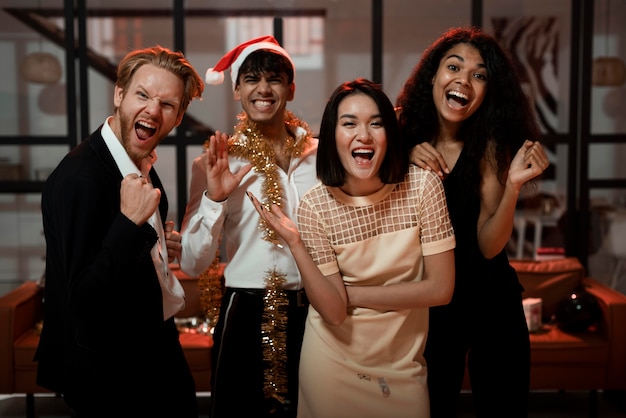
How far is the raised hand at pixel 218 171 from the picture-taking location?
2.24 metres

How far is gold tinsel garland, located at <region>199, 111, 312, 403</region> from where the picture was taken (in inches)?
93.1

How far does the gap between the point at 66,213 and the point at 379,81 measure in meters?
2.79

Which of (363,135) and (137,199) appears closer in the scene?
(137,199)

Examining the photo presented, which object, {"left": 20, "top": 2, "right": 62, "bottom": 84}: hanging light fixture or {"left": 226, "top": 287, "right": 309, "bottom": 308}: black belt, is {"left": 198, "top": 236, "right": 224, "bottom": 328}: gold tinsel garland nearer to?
{"left": 226, "top": 287, "right": 309, "bottom": 308}: black belt

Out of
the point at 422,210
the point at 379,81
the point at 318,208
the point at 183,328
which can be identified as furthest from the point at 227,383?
the point at 379,81

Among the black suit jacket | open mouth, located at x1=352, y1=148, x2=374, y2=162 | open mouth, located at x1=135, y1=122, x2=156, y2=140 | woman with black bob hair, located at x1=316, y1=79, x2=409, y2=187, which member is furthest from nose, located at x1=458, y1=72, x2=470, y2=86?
the black suit jacket

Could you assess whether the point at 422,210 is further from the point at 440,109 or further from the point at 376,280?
the point at 440,109

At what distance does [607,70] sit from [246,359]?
307 cm

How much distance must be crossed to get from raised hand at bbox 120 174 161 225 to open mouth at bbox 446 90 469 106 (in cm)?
98

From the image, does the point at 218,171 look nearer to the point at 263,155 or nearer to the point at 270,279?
the point at 263,155

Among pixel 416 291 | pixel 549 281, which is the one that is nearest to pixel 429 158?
pixel 416 291

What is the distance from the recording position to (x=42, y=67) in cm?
428

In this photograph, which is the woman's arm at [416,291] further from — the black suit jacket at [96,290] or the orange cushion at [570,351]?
the orange cushion at [570,351]

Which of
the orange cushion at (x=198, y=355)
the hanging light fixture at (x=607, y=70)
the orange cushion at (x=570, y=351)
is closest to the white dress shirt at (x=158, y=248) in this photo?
the orange cushion at (x=198, y=355)
